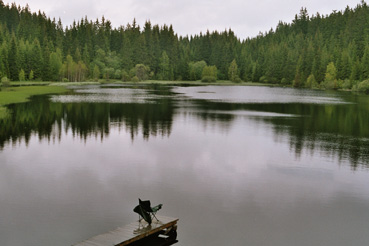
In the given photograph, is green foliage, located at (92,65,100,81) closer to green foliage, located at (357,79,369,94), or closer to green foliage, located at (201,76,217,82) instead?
green foliage, located at (201,76,217,82)

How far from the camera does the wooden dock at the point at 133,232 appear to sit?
1350 centimetres

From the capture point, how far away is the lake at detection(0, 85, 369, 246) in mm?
16188

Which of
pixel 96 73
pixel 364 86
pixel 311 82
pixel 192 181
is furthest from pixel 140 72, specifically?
pixel 192 181

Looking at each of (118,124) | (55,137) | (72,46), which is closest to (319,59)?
(72,46)

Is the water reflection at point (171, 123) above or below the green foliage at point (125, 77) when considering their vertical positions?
below

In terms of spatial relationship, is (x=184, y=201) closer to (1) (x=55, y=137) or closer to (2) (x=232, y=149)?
(2) (x=232, y=149)

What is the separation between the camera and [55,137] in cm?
3647

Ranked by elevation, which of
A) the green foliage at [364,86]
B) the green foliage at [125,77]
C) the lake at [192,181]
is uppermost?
the green foliage at [125,77]

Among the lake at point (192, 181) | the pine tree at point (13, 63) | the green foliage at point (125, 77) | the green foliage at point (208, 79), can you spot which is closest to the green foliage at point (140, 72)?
the green foliage at point (125, 77)

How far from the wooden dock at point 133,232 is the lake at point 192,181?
0.86m

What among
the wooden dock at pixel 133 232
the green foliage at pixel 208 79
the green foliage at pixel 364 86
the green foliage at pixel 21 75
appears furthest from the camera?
the green foliage at pixel 208 79

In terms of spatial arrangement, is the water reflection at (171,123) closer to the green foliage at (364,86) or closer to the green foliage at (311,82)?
the green foliage at (364,86)

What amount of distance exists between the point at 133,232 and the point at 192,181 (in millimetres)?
9148

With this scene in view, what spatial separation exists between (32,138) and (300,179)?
24611 mm
